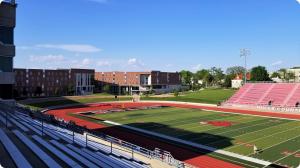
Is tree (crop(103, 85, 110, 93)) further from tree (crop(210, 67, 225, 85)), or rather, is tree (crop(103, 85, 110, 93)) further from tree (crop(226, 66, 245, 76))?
tree (crop(226, 66, 245, 76))

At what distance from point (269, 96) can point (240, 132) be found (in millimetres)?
30922

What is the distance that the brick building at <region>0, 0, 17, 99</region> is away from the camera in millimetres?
33188

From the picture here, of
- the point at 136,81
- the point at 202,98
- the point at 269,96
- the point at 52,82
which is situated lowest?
the point at 202,98

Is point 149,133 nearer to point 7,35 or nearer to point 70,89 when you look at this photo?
point 7,35

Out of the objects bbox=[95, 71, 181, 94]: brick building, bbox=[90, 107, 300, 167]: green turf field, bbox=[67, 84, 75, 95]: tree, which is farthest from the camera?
bbox=[95, 71, 181, 94]: brick building

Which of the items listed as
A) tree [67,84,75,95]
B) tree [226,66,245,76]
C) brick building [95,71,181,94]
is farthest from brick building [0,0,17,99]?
tree [226,66,245,76]

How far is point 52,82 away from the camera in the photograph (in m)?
93.9

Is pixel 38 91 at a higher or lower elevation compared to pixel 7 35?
lower

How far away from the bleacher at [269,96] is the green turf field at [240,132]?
13698mm

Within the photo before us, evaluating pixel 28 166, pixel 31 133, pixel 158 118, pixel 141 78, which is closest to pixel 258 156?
pixel 31 133

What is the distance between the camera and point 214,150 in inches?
999

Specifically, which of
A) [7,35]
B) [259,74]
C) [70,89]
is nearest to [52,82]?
[70,89]

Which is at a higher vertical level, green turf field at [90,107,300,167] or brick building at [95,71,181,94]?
brick building at [95,71,181,94]

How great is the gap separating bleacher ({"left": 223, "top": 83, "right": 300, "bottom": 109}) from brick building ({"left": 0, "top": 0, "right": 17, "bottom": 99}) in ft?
135
